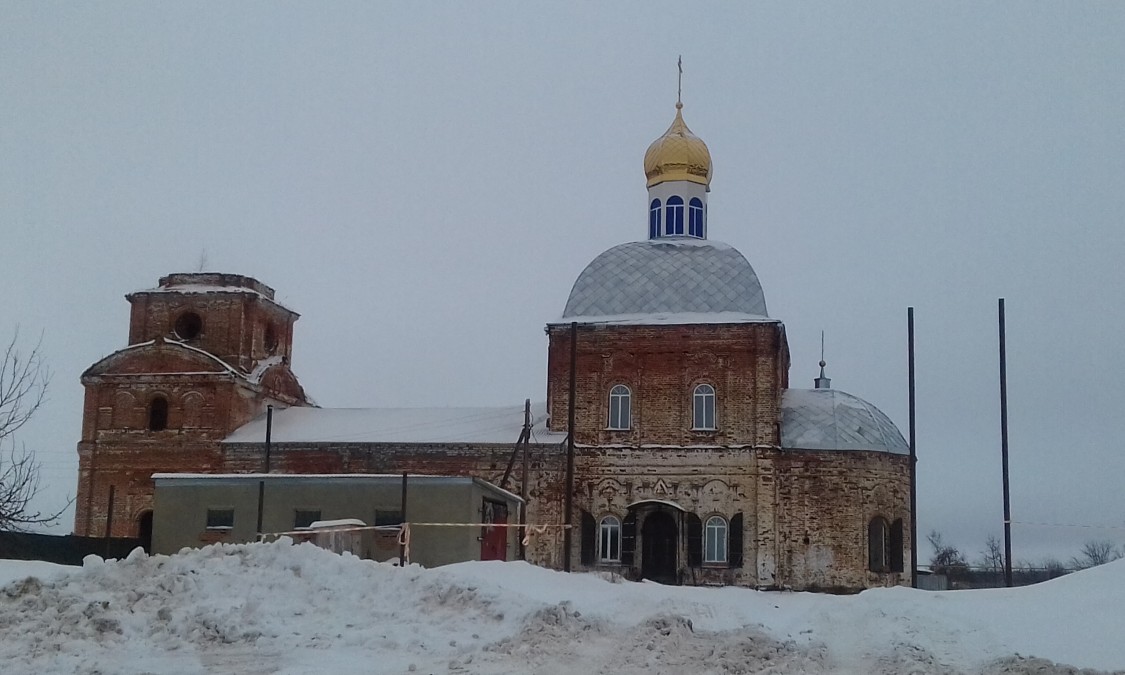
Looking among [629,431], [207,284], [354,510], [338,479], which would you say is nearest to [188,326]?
[207,284]

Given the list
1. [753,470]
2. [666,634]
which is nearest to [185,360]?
[753,470]

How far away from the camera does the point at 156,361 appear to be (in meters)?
32.8

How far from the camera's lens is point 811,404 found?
3097 cm

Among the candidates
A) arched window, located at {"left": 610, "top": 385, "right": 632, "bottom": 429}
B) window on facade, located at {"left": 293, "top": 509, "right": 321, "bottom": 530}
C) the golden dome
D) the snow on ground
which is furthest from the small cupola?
the snow on ground

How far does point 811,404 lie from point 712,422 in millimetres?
2601

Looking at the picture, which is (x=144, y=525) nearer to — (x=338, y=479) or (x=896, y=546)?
(x=338, y=479)

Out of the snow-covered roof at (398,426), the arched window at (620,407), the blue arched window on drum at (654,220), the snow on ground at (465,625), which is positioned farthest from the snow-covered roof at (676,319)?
the snow on ground at (465,625)

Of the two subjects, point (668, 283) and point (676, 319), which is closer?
point (676, 319)

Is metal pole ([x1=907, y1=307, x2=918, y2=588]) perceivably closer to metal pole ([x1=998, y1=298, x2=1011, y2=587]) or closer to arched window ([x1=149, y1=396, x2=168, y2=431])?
metal pole ([x1=998, y1=298, x2=1011, y2=587])

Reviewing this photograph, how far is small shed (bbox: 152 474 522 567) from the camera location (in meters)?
23.5

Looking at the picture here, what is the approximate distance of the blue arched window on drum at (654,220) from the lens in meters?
34.6

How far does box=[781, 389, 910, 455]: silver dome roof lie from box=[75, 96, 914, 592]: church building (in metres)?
0.05

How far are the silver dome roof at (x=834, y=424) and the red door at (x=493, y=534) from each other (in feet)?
24.6

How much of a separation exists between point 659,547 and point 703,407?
350cm
